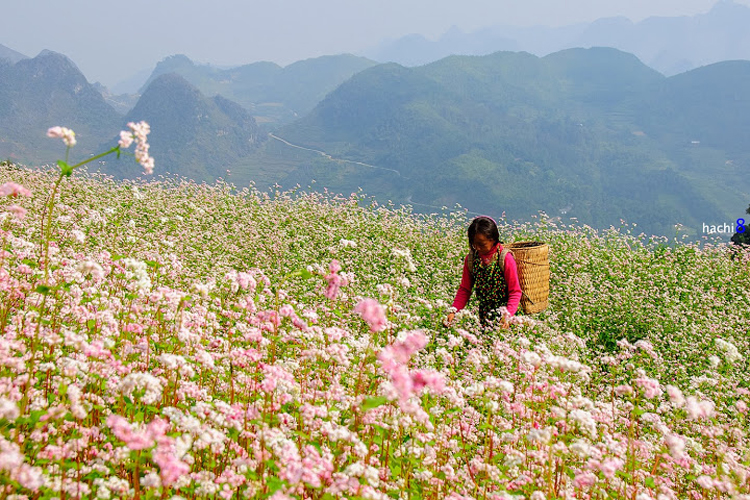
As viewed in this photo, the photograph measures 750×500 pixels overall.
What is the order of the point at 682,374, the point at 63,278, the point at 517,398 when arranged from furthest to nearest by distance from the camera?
the point at 682,374, the point at 63,278, the point at 517,398

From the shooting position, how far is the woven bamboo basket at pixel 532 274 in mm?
8383

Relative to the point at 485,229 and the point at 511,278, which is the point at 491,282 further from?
the point at 485,229

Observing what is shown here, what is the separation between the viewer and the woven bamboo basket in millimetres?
8383

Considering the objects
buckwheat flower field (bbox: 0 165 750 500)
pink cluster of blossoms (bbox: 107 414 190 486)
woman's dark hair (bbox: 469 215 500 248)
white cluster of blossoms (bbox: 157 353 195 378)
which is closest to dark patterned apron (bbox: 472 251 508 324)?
woman's dark hair (bbox: 469 215 500 248)

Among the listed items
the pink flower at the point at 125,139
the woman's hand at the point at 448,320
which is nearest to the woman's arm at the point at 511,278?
the woman's hand at the point at 448,320

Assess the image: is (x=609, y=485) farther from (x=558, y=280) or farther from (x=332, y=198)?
(x=332, y=198)

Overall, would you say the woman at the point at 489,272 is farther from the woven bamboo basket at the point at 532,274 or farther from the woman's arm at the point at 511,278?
the woven bamboo basket at the point at 532,274

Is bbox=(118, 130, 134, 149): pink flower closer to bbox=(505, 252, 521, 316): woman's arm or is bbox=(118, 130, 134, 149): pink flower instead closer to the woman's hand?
the woman's hand

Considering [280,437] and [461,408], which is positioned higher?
[280,437]

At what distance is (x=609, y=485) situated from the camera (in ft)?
11.0

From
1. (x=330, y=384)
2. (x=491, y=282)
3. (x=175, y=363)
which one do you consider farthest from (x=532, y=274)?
(x=175, y=363)

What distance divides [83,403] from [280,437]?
1211 mm

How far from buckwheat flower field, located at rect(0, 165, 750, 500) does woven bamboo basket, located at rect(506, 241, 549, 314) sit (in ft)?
2.21

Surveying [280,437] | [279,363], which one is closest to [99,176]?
[279,363]
